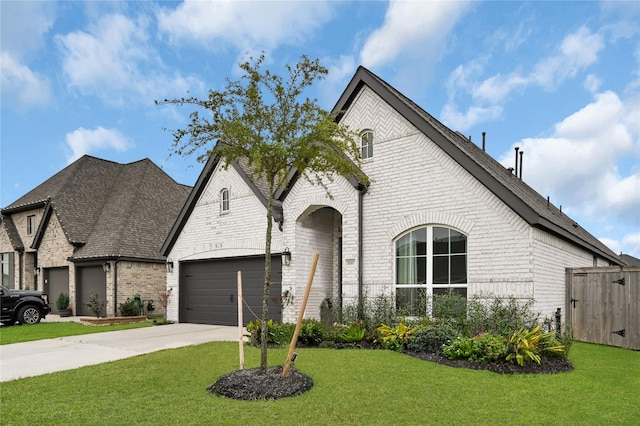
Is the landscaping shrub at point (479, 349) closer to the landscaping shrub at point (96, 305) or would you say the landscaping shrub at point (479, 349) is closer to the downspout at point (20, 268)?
the landscaping shrub at point (96, 305)

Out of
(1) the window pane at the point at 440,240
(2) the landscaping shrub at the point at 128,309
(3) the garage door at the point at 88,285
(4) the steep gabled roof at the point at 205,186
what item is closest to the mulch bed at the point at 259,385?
(1) the window pane at the point at 440,240

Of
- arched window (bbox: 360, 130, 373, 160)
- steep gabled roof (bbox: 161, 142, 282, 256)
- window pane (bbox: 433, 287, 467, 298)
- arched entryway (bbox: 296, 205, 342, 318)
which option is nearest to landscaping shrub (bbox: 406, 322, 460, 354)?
window pane (bbox: 433, 287, 467, 298)

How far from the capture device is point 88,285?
21.0 meters

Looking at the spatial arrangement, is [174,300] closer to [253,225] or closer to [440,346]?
[253,225]

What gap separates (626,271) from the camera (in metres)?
11.1

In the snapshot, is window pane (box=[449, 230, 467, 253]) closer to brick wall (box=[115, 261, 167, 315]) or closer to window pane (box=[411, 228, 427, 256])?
window pane (box=[411, 228, 427, 256])

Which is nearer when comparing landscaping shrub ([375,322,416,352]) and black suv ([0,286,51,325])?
landscaping shrub ([375,322,416,352])

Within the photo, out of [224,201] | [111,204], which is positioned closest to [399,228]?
[224,201]

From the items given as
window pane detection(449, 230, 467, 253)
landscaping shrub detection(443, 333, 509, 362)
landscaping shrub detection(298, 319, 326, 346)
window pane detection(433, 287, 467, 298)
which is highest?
window pane detection(449, 230, 467, 253)

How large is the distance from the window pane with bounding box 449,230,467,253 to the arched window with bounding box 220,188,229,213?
825 centimetres

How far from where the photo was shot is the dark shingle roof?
20781 mm

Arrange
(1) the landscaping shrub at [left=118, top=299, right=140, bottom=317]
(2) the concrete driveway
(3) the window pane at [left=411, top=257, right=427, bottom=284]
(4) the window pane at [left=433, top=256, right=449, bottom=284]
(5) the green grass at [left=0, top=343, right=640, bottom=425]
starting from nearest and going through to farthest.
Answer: (5) the green grass at [left=0, top=343, right=640, bottom=425] < (2) the concrete driveway < (4) the window pane at [left=433, top=256, right=449, bottom=284] < (3) the window pane at [left=411, top=257, right=427, bottom=284] < (1) the landscaping shrub at [left=118, top=299, right=140, bottom=317]

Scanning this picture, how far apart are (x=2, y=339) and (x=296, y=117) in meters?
11.3

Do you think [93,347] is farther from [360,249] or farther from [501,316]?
[501,316]
